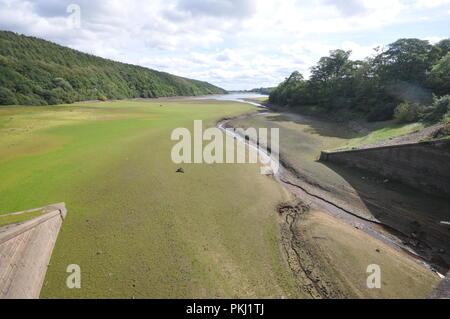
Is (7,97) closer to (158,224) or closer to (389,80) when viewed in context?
(158,224)

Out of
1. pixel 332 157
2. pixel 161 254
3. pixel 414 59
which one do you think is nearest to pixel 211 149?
pixel 332 157

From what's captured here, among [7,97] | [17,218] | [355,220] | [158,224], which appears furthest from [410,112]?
[7,97]

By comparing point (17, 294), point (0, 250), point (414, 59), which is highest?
point (414, 59)

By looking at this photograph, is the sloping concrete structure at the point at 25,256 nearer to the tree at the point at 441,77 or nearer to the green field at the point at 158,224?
the green field at the point at 158,224

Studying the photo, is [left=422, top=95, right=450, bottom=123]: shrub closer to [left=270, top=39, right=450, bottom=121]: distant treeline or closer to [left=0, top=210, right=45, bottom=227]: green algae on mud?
[left=270, top=39, right=450, bottom=121]: distant treeline

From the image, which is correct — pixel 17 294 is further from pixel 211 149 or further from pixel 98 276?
pixel 211 149

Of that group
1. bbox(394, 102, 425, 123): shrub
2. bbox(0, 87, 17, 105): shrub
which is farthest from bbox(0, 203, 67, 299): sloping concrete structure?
bbox(0, 87, 17, 105): shrub

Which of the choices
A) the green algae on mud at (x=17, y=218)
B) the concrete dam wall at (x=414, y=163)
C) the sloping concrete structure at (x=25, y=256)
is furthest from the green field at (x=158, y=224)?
the concrete dam wall at (x=414, y=163)
